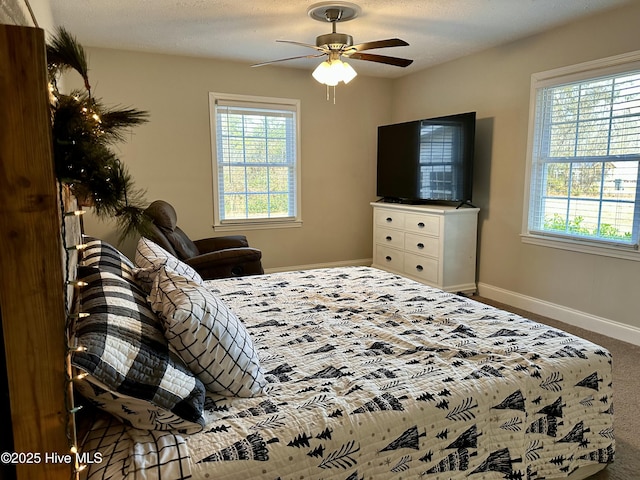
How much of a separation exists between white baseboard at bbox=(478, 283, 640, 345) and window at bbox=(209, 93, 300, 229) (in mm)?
2471

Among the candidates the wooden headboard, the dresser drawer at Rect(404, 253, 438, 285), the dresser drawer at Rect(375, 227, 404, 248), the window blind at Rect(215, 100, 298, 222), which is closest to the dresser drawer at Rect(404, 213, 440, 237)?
the dresser drawer at Rect(375, 227, 404, 248)

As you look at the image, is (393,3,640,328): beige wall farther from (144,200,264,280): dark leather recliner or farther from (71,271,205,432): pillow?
(71,271,205,432): pillow

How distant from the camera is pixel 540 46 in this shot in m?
3.90

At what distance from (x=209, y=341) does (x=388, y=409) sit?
605 millimetres

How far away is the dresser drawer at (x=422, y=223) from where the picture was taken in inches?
176

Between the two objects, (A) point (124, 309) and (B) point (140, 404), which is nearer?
(B) point (140, 404)

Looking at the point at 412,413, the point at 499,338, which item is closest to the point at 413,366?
the point at 412,413

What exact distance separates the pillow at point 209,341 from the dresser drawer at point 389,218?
146 inches

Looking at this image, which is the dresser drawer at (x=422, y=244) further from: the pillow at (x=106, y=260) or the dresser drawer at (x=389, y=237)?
the pillow at (x=106, y=260)

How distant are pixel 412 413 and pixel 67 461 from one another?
94 cm

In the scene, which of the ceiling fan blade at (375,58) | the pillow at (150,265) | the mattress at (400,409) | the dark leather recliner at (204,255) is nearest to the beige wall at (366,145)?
the dark leather recliner at (204,255)

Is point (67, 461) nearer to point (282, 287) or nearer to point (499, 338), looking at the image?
point (499, 338)

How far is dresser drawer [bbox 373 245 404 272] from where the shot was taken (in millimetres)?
5062

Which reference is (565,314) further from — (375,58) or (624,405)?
(375,58)
